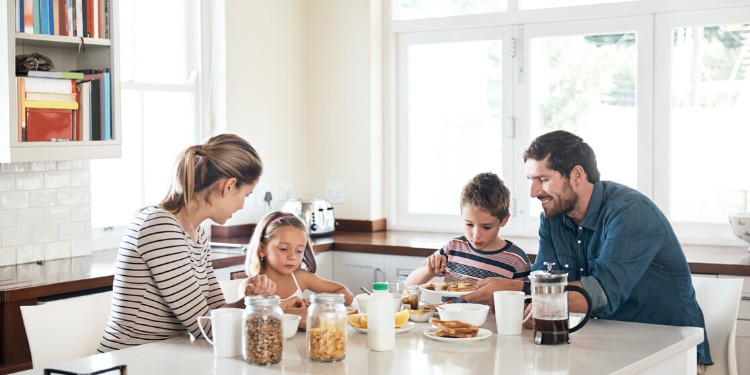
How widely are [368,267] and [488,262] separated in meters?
1.40

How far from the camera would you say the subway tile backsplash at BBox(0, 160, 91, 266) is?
3.74m

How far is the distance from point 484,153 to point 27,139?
2.41 metres

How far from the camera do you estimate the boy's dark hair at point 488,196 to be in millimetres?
3199

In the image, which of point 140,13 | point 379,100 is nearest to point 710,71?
point 379,100

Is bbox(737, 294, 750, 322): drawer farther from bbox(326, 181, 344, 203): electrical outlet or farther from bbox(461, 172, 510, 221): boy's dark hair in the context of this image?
bbox(326, 181, 344, 203): electrical outlet

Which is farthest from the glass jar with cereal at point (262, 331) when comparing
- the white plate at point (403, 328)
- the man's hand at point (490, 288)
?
the man's hand at point (490, 288)

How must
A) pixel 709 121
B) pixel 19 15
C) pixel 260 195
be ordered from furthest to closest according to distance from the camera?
pixel 260 195 < pixel 709 121 < pixel 19 15

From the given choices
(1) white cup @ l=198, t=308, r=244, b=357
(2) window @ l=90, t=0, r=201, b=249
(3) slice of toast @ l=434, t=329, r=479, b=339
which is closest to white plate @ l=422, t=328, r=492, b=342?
(3) slice of toast @ l=434, t=329, r=479, b=339

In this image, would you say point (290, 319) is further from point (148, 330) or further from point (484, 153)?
point (484, 153)

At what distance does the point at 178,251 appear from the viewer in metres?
2.51

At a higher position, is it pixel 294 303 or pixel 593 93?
pixel 593 93

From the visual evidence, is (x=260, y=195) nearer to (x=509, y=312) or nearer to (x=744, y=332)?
(x=744, y=332)

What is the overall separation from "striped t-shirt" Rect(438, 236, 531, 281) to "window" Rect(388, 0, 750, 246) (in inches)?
60.0

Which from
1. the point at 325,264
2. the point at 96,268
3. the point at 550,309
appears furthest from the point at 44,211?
the point at 550,309
